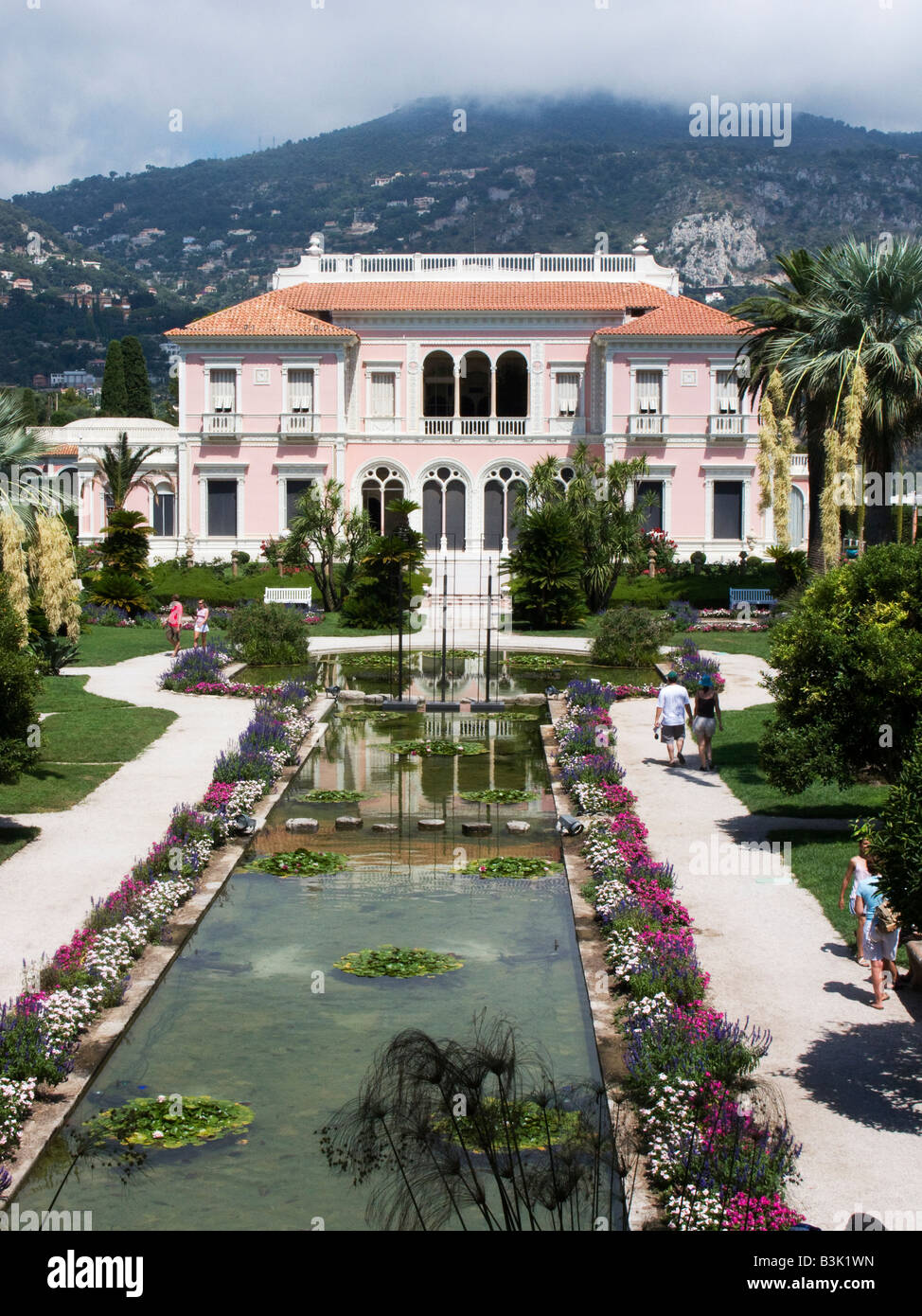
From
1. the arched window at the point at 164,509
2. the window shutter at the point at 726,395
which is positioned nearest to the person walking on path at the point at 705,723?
the window shutter at the point at 726,395

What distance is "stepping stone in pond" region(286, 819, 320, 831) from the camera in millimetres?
15711

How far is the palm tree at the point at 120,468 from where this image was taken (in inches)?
1980

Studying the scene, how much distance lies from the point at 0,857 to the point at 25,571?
8583 millimetres

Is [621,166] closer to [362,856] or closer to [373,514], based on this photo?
[373,514]

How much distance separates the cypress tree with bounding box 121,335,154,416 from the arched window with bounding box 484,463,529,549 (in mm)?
31686

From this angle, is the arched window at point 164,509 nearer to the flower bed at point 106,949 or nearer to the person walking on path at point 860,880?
the flower bed at point 106,949

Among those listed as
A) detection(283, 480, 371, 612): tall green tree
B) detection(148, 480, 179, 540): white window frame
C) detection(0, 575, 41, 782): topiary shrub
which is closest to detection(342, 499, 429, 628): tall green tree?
detection(283, 480, 371, 612): tall green tree

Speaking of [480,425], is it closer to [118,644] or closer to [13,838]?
[118,644]

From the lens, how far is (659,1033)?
29.0 feet

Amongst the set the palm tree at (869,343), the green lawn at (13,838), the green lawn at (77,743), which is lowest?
the green lawn at (13,838)

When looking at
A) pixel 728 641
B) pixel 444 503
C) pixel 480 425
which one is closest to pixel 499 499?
pixel 444 503

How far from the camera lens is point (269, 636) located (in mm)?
29844

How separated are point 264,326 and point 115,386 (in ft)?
90.7

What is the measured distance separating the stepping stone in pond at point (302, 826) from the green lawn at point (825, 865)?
4.92 meters
